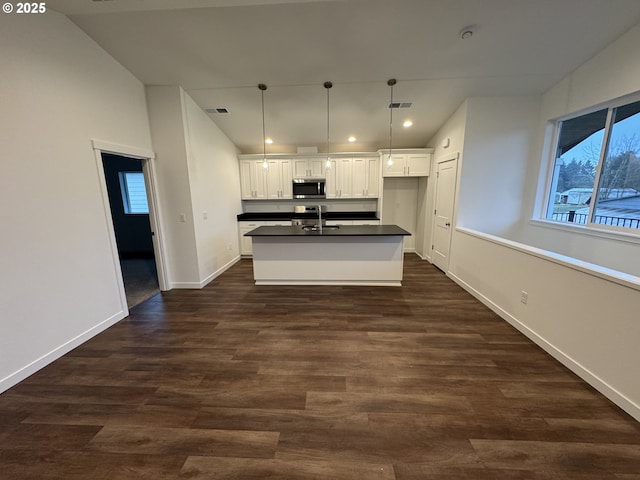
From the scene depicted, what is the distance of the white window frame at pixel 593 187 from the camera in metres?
2.91

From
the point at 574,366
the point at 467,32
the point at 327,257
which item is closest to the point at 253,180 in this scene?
the point at 327,257

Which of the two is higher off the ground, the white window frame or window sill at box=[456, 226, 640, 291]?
the white window frame

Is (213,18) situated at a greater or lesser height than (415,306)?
greater

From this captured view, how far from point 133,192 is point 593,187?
8.34 m

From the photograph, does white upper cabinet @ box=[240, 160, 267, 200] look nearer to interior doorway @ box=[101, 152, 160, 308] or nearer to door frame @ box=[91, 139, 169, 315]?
interior doorway @ box=[101, 152, 160, 308]

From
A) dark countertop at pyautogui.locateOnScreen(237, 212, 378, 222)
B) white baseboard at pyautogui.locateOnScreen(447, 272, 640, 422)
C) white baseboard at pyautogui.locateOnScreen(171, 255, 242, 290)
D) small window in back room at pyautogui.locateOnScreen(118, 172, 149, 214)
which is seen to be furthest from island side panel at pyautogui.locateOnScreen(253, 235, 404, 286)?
small window in back room at pyautogui.locateOnScreen(118, 172, 149, 214)

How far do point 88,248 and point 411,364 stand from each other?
3.56 m

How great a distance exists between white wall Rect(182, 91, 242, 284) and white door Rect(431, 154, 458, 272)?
432 cm

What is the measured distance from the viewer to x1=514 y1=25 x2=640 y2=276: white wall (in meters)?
2.78

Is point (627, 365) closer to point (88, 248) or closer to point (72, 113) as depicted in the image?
point (88, 248)

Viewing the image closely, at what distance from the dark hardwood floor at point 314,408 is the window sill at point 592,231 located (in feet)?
5.62

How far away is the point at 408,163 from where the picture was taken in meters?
5.44

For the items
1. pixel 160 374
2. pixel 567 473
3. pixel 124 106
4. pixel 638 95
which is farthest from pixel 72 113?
pixel 638 95

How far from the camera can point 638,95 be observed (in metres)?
2.79
